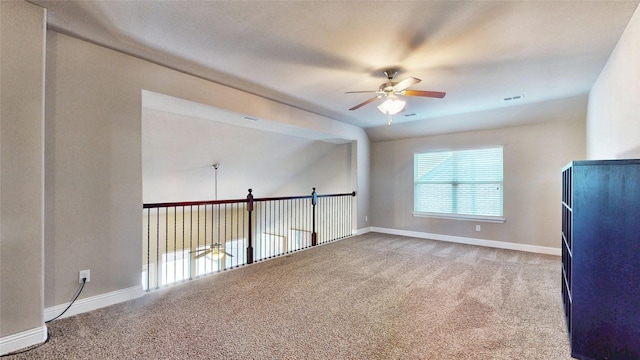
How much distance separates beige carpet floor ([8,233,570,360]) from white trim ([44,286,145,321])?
3.0 inches

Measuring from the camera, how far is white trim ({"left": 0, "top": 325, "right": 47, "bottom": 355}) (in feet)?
6.54

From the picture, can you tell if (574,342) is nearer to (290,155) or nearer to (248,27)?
(248,27)

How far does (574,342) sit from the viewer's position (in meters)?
1.92

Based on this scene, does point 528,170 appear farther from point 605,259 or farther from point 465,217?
point 605,259

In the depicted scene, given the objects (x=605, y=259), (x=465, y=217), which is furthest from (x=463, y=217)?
(x=605, y=259)

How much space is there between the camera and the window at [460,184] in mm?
5320

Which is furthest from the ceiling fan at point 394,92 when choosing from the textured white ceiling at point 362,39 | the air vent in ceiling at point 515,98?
the air vent in ceiling at point 515,98

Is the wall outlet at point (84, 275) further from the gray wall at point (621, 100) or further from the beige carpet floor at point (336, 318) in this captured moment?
the gray wall at point (621, 100)

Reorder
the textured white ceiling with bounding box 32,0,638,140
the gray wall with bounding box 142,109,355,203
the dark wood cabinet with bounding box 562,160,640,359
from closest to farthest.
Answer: the dark wood cabinet with bounding box 562,160,640,359
the textured white ceiling with bounding box 32,0,638,140
the gray wall with bounding box 142,109,355,203

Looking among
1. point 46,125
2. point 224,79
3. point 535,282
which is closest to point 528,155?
point 535,282

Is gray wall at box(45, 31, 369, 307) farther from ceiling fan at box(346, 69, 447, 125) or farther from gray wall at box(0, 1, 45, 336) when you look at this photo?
ceiling fan at box(346, 69, 447, 125)

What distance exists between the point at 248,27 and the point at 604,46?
3.34 meters

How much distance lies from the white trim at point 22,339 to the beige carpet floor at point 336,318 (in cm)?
8

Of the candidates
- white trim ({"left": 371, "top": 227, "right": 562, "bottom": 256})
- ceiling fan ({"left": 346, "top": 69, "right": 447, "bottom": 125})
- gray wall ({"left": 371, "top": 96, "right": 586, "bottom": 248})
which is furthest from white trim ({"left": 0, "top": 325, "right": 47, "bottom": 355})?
gray wall ({"left": 371, "top": 96, "right": 586, "bottom": 248})
